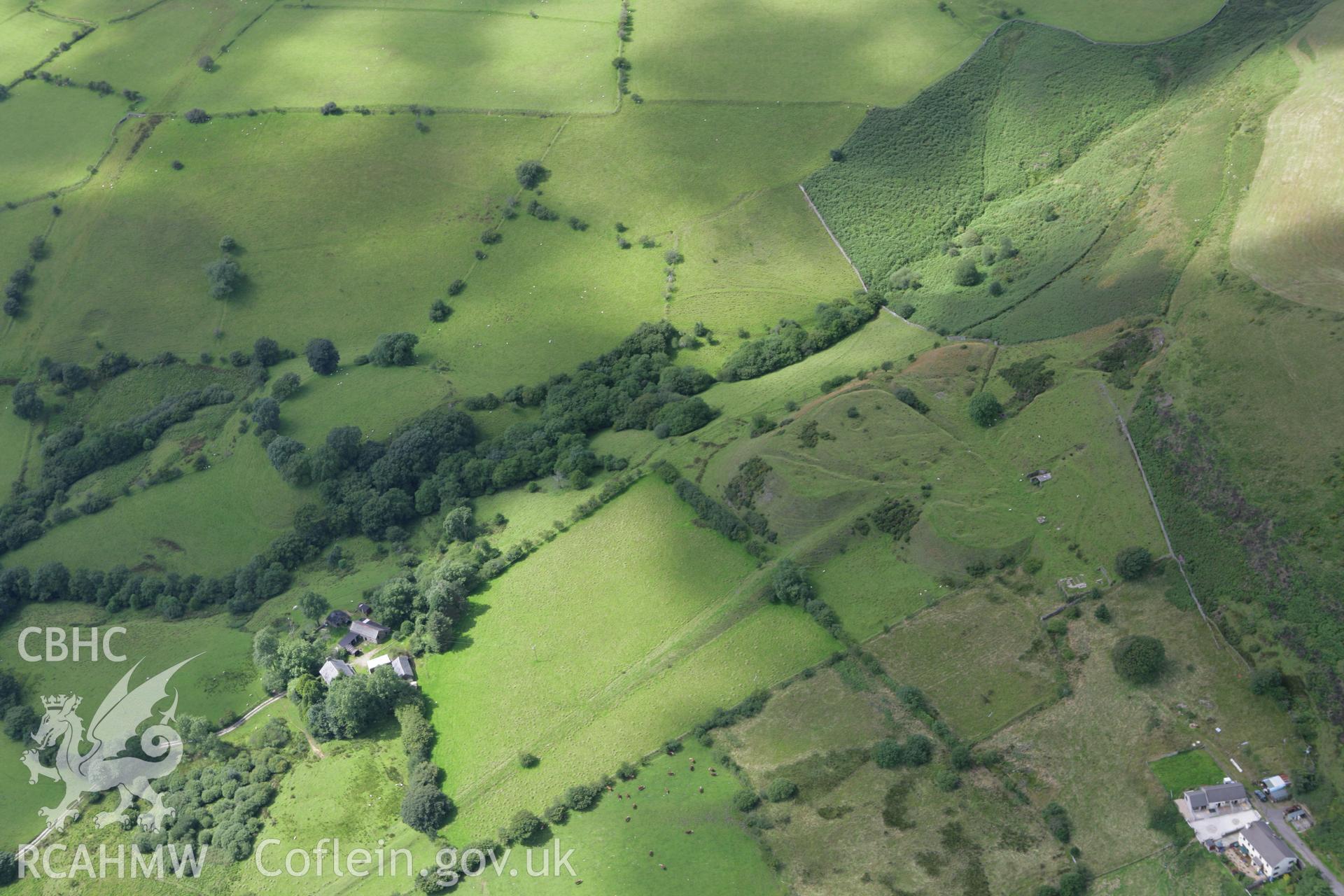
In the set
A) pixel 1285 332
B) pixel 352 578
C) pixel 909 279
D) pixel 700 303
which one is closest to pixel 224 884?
pixel 352 578

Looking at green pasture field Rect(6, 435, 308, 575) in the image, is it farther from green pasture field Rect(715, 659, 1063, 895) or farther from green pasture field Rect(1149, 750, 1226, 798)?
green pasture field Rect(1149, 750, 1226, 798)

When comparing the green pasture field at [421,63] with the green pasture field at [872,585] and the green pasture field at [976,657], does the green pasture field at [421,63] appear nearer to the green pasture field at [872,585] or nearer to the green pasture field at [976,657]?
the green pasture field at [872,585]

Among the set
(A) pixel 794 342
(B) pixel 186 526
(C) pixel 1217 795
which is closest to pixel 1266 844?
(C) pixel 1217 795

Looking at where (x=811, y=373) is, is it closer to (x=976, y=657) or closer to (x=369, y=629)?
(x=976, y=657)

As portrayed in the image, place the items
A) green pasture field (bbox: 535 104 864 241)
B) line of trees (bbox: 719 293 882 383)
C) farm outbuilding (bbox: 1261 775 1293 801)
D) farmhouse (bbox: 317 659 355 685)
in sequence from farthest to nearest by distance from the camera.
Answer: green pasture field (bbox: 535 104 864 241) → line of trees (bbox: 719 293 882 383) → farmhouse (bbox: 317 659 355 685) → farm outbuilding (bbox: 1261 775 1293 801)

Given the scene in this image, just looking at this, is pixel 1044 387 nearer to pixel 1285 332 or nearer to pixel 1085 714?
pixel 1285 332

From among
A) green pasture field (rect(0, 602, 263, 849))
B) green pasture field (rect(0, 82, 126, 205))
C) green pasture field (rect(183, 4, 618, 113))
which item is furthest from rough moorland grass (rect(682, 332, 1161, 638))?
green pasture field (rect(0, 82, 126, 205))
